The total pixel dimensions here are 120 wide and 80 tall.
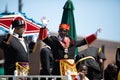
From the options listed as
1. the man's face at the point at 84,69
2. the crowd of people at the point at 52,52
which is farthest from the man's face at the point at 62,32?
the man's face at the point at 84,69

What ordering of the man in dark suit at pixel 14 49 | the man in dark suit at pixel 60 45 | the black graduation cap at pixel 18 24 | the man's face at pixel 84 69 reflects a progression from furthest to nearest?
the man in dark suit at pixel 60 45, the man's face at pixel 84 69, the black graduation cap at pixel 18 24, the man in dark suit at pixel 14 49

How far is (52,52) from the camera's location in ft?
29.2

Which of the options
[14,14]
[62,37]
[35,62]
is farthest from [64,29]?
[35,62]

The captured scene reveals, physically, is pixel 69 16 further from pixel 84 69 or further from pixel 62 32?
Answer: pixel 84 69

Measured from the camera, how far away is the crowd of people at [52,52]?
26.0 feet

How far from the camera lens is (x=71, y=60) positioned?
8547mm

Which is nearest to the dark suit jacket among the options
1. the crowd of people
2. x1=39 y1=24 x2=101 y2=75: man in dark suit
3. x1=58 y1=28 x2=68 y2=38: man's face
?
the crowd of people

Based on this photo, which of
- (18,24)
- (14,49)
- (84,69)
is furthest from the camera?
(84,69)

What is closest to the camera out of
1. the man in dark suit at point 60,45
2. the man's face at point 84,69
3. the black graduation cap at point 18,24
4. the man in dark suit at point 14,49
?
the man in dark suit at point 14,49

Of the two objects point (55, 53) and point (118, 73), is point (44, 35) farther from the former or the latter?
point (118, 73)

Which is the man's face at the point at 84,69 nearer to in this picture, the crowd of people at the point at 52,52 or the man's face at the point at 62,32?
the crowd of people at the point at 52,52

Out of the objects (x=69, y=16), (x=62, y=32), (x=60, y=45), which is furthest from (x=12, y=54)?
(x=69, y=16)

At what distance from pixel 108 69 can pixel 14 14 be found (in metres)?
2.39

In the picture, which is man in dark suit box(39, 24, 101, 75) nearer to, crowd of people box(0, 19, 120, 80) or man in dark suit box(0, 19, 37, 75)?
crowd of people box(0, 19, 120, 80)
